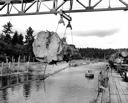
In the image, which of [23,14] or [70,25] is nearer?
[70,25]

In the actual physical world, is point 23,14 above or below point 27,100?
above

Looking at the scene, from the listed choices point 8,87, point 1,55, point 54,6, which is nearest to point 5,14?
point 54,6

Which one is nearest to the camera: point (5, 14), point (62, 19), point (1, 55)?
point (62, 19)

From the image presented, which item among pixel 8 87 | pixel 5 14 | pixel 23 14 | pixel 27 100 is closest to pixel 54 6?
pixel 23 14

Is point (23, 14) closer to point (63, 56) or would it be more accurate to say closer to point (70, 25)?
point (70, 25)

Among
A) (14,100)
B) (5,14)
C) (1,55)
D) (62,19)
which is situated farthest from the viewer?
(1,55)

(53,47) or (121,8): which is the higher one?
(121,8)

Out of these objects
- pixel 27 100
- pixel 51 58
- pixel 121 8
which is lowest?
pixel 27 100

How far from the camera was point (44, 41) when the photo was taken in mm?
8102

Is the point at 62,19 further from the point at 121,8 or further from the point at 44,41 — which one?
the point at 121,8

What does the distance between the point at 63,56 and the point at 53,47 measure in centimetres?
50

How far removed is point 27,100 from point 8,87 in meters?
6.97

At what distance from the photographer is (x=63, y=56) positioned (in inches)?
320

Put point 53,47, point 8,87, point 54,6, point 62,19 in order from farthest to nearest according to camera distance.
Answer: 1. point 8,87
2. point 54,6
3. point 62,19
4. point 53,47
